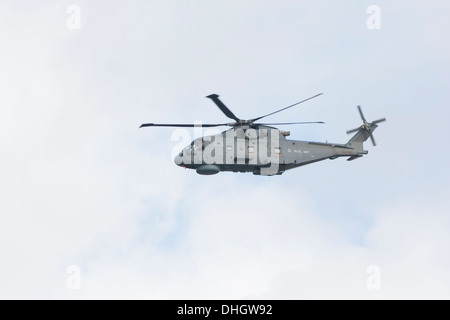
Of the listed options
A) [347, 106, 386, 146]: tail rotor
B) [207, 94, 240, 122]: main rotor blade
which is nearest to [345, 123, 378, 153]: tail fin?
[347, 106, 386, 146]: tail rotor

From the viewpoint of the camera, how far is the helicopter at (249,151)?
190 feet

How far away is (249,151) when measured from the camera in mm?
58531

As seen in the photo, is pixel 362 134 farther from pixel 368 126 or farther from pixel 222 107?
pixel 222 107

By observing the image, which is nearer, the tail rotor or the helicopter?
the helicopter

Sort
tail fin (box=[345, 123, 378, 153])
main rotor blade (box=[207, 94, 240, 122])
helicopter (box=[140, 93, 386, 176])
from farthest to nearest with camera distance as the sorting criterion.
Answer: tail fin (box=[345, 123, 378, 153]), helicopter (box=[140, 93, 386, 176]), main rotor blade (box=[207, 94, 240, 122])

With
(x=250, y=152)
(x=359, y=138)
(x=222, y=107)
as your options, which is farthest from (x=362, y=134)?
(x=222, y=107)

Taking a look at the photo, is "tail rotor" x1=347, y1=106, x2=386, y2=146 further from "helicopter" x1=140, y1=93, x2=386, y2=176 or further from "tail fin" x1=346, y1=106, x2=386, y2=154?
"helicopter" x1=140, y1=93, x2=386, y2=176

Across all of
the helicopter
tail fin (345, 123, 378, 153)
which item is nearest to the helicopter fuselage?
the helicopter

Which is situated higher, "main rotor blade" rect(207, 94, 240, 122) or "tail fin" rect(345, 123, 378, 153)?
"main rotor blade" rect(207, 94, 240, 122)

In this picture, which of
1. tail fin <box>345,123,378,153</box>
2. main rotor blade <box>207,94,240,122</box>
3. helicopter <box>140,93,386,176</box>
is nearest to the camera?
main rotor blade <box>207,94,240,122</box>

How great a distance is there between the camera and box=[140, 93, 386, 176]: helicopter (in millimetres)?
57875

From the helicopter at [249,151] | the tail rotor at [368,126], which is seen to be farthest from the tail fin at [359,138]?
the helicopter at [249,151]

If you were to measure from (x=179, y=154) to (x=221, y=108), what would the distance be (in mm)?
5476
